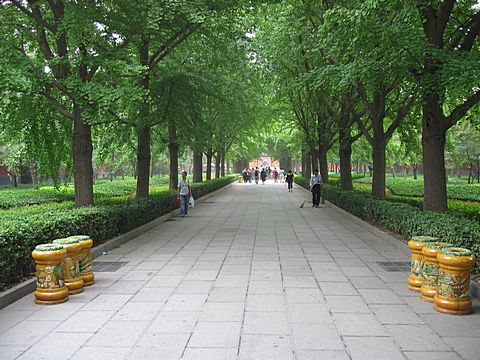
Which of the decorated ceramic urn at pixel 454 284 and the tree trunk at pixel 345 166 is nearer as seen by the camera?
the decorated ceramic urn at pixel 454 284

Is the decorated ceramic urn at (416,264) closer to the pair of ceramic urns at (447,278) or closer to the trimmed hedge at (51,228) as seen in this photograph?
the pair of ceramic urns at (447,278)

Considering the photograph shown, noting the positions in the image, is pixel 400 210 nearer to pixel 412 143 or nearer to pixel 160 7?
pixel 160 7

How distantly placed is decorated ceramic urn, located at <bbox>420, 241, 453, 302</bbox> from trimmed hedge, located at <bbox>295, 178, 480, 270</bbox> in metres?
1.05

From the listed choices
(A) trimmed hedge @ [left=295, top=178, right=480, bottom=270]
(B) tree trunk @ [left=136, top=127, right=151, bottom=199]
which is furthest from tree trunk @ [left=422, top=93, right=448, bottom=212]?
(B) tree trunk @ [left=136, top=127, right=151, bottom=199]

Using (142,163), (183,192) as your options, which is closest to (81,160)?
(142,163)

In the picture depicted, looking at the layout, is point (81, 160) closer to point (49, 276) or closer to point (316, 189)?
point (49, 276)

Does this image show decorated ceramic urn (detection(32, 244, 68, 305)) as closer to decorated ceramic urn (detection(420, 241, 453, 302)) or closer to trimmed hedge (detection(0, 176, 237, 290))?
trimmed hedge (detection(0, 176, 237, 290))

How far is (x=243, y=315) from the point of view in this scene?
4.79 meters

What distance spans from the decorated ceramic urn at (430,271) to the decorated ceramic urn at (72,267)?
4675mm

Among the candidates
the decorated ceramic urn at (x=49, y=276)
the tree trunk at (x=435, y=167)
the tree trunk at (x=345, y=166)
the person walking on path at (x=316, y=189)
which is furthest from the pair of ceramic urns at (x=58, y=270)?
the tree trunk at (x=345, y=166)

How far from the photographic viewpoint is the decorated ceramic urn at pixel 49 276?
208 inches

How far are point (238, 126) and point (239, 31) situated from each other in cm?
1705

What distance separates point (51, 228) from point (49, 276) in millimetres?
1794

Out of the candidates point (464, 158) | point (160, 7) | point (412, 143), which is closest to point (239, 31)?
point (160, 7)
